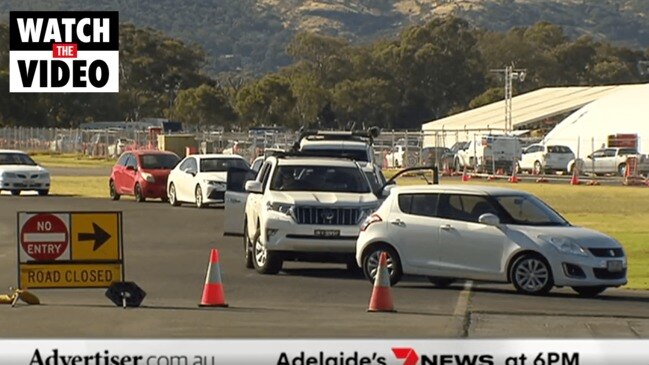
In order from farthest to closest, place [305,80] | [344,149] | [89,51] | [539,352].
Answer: [305,80], [89,51], [344,149], [539,352]

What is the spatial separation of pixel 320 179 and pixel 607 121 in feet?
216

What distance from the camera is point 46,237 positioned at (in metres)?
18.4

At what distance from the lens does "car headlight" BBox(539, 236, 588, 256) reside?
69.2 feet

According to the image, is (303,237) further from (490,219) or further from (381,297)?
(381,297)

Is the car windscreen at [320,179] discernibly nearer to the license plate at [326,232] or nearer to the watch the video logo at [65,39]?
the license plate at [326,232]

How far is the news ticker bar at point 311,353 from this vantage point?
459 inches

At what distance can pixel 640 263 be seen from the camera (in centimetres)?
2778

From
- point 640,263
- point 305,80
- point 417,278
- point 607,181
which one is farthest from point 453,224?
point 305,80

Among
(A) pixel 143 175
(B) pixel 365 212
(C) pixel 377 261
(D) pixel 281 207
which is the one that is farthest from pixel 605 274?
(A) pixel 143 175

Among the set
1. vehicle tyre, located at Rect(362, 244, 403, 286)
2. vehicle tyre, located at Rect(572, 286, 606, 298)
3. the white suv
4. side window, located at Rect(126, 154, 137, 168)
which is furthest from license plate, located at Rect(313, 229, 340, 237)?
side window, located at Rect(126, 154, 137, 168)

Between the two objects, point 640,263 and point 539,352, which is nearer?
point 539,352

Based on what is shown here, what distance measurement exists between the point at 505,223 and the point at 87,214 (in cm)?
626

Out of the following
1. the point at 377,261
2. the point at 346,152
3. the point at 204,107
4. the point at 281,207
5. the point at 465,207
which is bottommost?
the point at 377,261

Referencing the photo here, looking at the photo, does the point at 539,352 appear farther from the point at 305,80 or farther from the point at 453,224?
the point at 305,80
